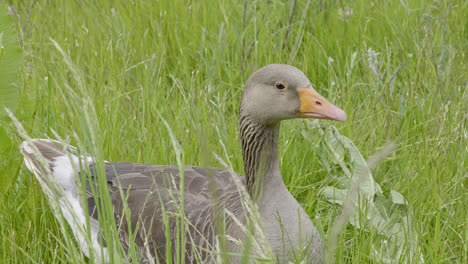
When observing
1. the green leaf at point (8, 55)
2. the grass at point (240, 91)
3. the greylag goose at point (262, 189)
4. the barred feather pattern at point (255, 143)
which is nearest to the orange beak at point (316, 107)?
the greylag goose at point (262, 189)

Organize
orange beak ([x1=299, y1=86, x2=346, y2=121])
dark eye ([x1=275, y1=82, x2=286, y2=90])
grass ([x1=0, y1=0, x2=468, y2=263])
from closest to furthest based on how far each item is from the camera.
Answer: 1. orange beak ([x1=299, y1=86, x2=346, y2=121])
2. dark eye ([x1=275, y1=82, x2=286, y2=90])
3. grass ([x1=0, y1=0, x2=468, y2=263])

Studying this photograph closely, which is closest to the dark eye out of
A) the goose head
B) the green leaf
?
→ the goose head

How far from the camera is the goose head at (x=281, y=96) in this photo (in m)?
2.68

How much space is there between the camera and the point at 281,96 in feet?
8.96

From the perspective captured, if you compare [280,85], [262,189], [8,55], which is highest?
[8,55]

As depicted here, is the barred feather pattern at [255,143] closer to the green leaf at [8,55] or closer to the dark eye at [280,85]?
the dark eye at [280,85]

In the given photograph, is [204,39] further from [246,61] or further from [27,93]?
[27,93]

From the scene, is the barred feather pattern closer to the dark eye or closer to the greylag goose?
the greylag goose

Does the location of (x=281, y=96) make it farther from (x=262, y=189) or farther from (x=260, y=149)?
(x=262, y=189)

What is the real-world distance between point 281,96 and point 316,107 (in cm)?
17

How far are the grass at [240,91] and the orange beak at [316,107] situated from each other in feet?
1.39

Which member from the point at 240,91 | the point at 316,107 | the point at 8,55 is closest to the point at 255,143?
the point at 316,107

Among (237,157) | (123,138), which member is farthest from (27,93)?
(237,157)

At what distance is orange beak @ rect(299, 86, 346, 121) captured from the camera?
2617 mm
